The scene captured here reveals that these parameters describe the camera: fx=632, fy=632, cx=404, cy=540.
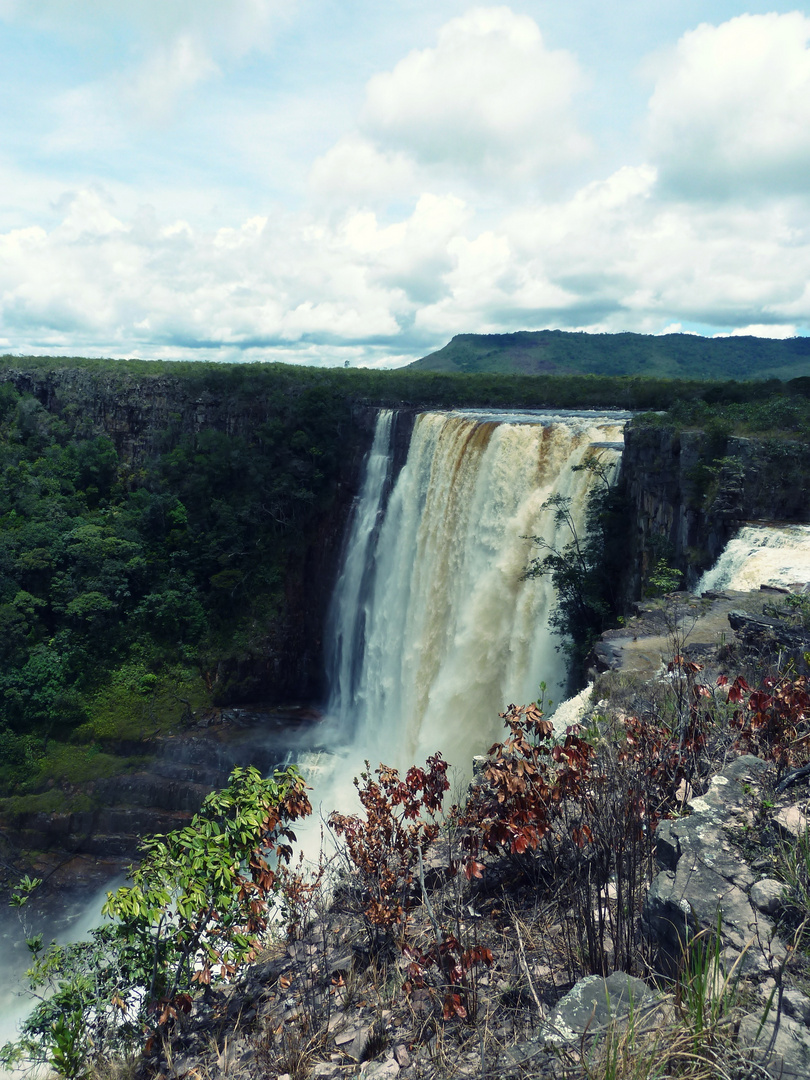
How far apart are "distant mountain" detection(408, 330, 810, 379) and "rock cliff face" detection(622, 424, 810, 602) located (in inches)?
2027

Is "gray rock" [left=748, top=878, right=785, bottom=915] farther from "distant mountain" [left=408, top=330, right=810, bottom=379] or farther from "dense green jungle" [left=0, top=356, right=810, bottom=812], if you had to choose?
"distant mountain" [left=408, top=330, right=810, bottom=379]

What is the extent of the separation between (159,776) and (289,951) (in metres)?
18.3

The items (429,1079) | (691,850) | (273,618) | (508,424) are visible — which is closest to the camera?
(429,1079)

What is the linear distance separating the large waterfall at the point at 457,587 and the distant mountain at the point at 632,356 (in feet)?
155

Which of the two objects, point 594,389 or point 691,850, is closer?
point 691,850

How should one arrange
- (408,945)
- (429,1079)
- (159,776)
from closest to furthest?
(429,1079)
(408,945)
(159,776)

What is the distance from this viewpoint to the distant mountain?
71312mm

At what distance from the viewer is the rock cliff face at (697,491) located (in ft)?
41.0

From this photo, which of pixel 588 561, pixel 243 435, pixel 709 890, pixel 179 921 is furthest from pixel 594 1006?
pixel 243 435

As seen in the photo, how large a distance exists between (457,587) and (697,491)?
7.01m

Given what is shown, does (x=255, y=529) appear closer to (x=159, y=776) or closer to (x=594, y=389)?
(x=159, y=776)

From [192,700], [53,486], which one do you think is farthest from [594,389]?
[53,486]

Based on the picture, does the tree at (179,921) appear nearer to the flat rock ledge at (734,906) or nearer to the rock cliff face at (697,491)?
the flat rock ledge at (734,906)

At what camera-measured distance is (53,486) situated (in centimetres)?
3075
